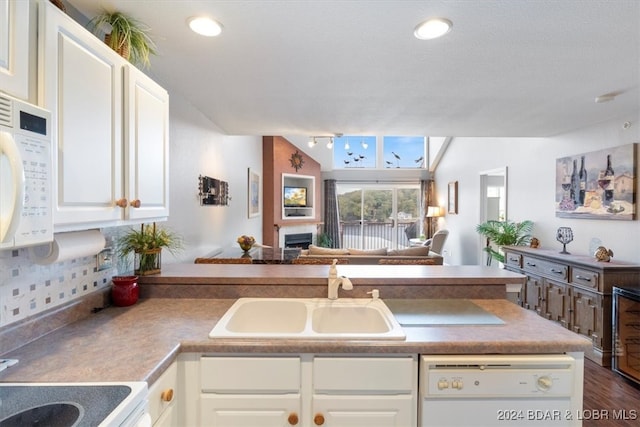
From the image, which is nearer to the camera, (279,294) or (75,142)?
(75,142)

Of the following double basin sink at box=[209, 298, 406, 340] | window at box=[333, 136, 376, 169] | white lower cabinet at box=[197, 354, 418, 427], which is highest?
window at box=[333, 136, 376, 169]

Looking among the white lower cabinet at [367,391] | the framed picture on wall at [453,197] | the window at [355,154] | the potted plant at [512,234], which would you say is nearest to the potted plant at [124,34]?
the white lower cabinet at [367,391]

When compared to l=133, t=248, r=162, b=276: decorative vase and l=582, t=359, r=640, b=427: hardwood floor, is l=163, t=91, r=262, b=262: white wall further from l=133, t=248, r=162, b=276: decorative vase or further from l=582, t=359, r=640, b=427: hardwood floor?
l=582, t=359, r=640, b=427: hardwood floor

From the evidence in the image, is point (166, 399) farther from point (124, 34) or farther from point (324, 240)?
point (324, 240)

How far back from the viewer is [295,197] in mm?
7281

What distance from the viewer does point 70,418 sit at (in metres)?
0.80

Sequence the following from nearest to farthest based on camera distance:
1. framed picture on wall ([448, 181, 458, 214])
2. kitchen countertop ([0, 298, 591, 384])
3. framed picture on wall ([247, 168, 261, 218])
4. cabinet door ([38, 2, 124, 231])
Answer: cabinet door ([38, 2, 124, 231]) → kitchen countertop ([0, 298, 591, 384]) → framed picture on wall ([247, 168, 261, 218]) → framed picture on wall ([448, 181, 458, 214])

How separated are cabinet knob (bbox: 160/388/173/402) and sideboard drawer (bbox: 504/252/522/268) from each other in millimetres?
3940

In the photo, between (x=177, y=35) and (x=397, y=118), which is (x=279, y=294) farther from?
(x=397, y=118)

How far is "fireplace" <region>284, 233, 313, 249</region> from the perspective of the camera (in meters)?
6.89

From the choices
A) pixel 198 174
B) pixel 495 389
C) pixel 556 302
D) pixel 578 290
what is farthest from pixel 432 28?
pixel 556 302

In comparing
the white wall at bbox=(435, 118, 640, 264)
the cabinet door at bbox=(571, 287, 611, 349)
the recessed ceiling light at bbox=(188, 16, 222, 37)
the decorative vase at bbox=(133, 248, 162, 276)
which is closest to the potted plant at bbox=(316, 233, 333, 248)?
the white wall at bbox=(435, 118, 640, 264)

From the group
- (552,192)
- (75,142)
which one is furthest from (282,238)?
(75,142)

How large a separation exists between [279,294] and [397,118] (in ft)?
7.23
